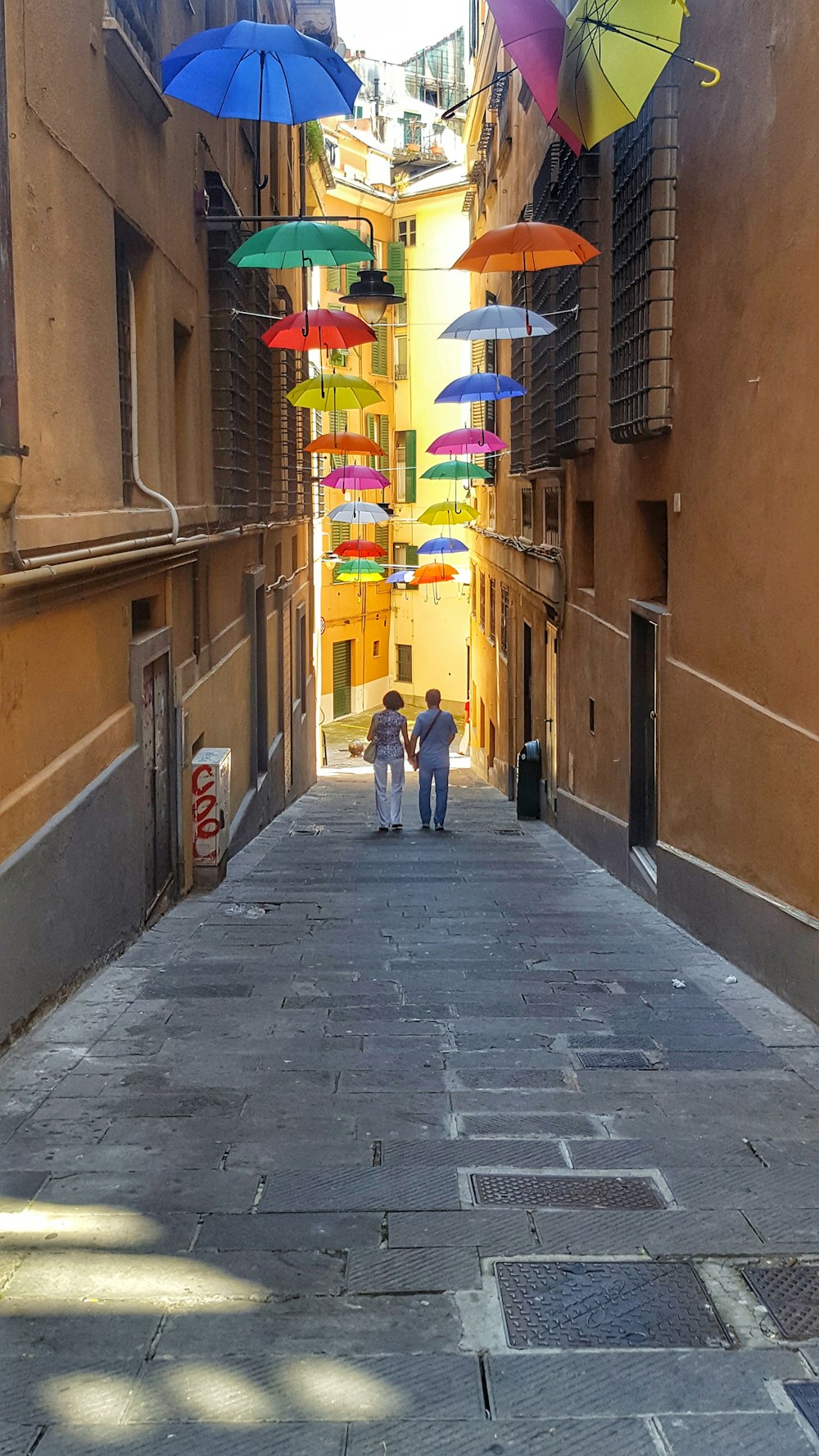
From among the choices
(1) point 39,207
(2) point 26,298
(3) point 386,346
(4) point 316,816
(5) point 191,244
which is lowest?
(4) point 316,816

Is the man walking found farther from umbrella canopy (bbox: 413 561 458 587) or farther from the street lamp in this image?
umbrella canopy (bbox: 413 561 458 587)

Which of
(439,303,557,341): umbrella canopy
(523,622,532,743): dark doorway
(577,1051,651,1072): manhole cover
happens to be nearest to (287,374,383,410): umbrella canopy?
(439,303,557,341): umbrella canopy

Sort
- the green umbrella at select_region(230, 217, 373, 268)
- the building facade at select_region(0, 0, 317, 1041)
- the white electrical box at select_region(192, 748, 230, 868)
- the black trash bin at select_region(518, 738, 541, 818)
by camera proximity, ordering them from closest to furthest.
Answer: the building facade at select_region(0, 0, 317, 1041)
the green umbrella at select_region(230, 217, 373, 268)
the white electrical box at select_region(192, 748, 230, 868)
the black trash bin at select_region(518, 738, 541, 818)

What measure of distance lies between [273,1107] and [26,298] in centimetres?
403

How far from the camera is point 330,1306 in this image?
3988 millimetres

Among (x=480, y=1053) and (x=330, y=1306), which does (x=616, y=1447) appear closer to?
(x=330, y=1306)

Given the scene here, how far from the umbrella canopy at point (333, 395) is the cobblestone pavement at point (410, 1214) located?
1038 cm

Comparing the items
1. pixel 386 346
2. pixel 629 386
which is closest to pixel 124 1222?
pixel 629 386

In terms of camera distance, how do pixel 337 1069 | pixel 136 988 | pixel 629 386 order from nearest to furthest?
pixel 337 1069, pixel 136 988, pixel 629 386

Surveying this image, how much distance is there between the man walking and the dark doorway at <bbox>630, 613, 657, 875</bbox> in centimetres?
401

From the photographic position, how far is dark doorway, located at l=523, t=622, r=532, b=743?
783 inches

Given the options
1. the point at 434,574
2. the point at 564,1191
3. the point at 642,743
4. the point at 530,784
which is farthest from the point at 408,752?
the point at 434,574

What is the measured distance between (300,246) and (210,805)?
4667 millimetres

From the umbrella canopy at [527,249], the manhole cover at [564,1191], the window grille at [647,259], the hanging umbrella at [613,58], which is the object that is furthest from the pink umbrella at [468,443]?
the manhole cover at [564,1191]
